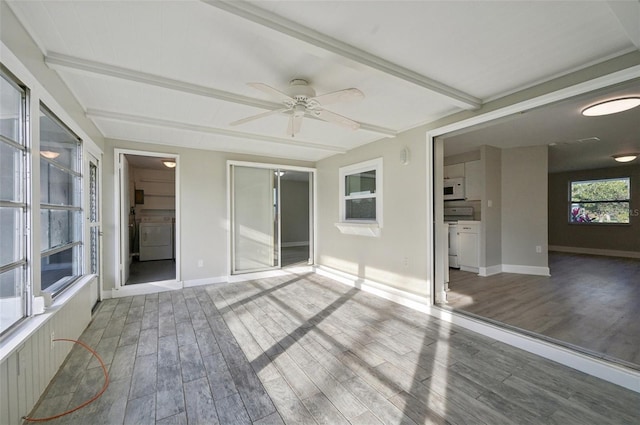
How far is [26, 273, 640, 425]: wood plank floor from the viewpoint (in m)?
1.63

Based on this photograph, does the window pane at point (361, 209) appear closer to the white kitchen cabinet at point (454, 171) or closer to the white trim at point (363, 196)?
the white trim at point (363, 196)

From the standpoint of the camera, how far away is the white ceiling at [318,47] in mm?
1512

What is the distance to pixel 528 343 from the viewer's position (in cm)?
237

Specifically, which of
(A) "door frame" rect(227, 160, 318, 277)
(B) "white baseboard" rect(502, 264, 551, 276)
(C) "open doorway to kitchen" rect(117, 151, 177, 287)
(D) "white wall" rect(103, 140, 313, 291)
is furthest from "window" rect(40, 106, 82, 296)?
(B) "white baseboard" rect(502, 264, 551, 276)

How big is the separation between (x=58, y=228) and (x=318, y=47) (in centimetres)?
275

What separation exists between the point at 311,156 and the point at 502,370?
4.27 meters

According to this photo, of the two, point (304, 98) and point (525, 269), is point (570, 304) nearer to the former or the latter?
point (525, 269)

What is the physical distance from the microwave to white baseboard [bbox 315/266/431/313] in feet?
Result: 9.34

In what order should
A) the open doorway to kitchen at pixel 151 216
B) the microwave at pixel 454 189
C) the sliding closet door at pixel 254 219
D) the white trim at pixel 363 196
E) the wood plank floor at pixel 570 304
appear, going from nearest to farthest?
1. the wood plank floor at pixel 570 304
2. the white trim at pixel 363 196
3. the sliding closet door at pixel 254 219
4. the microwave at pixel 454 189
5. the open doorway to kitchen at pixel 151 216

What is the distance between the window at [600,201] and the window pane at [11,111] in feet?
37.2

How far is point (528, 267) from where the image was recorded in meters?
5.08

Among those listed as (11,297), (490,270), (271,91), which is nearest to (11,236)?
(11,297)

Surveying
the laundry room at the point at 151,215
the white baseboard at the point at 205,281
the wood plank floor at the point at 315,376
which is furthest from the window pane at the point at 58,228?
the laundry room at the point at 151,215

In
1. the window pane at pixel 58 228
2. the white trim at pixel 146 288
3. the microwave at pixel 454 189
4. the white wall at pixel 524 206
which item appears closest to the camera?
the window pane at pixel 58 228
